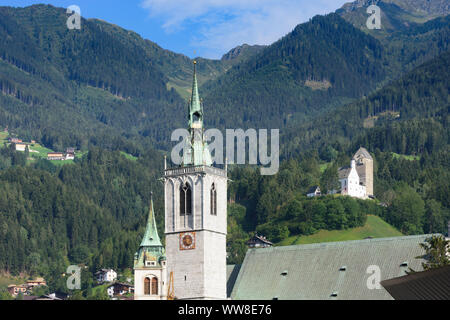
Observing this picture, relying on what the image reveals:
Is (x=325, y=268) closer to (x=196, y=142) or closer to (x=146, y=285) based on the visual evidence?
(x=196, y=142)

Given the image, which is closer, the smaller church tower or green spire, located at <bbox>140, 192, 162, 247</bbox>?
the smaller church tower

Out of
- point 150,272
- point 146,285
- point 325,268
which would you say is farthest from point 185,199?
point 325,268

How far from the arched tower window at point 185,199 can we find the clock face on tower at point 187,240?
2043 millimetres

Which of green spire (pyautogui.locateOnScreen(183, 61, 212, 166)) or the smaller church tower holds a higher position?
green spire (pyautogui.locateOnScreen(183, 61, 212, 166))

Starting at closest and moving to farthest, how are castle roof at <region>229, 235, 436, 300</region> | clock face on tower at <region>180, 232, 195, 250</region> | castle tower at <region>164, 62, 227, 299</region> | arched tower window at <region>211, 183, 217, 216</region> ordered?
castle roof at <region>229, 235, 436, 300</region>
castle tower at <region>164, 62, 227, 299</region>
clock face on tower at <region>180, 232, 195, 250</region>
arched tower window at <region>211, 183, 217, 216</region>

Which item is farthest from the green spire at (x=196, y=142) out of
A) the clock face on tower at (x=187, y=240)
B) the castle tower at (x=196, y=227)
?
the clock face on tower at (x=187, y=240)

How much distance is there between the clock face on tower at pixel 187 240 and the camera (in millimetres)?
103688

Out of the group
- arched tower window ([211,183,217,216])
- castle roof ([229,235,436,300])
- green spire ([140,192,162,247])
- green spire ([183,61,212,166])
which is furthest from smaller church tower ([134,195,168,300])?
green spire ([183,61,212,166])

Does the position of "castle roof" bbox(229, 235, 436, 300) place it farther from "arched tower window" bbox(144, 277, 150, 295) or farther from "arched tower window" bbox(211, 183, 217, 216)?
"arched tower window" bbox(144, 277, 150, 295)

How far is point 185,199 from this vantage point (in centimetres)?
10531

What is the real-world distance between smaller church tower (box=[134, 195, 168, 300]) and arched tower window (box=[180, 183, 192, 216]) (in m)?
5.79

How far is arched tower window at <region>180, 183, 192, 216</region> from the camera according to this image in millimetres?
105000
